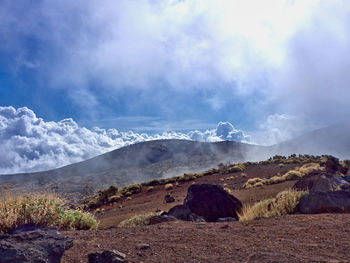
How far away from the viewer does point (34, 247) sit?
4785mm

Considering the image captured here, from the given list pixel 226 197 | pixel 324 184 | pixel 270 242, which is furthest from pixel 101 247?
pixel 324 184

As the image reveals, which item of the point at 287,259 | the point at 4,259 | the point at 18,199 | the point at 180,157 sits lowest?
the point at 287,259

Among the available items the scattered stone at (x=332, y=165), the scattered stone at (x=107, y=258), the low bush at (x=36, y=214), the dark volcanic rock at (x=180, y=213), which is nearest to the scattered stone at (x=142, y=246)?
the scattered stone at (x=107, y=258)

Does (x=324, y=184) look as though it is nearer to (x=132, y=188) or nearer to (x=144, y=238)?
(x=144, y=238)

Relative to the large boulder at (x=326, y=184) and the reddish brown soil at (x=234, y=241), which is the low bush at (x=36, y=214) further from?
A: the large boulder at (x=326, y=184)

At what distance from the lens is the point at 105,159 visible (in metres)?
109

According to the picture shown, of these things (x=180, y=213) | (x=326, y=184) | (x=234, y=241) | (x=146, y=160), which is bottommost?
(x=234, y=241)

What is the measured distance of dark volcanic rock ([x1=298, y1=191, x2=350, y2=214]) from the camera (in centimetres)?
882

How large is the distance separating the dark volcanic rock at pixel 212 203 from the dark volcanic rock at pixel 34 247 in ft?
22.7

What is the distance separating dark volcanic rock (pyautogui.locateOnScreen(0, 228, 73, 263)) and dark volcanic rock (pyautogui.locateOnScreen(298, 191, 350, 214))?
679cm

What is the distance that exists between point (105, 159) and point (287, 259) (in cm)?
10852

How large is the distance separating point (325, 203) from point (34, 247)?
7.71 meters

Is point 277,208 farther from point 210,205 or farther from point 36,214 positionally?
point 36,214

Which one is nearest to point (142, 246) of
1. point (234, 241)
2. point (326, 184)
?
point (234, 241)
